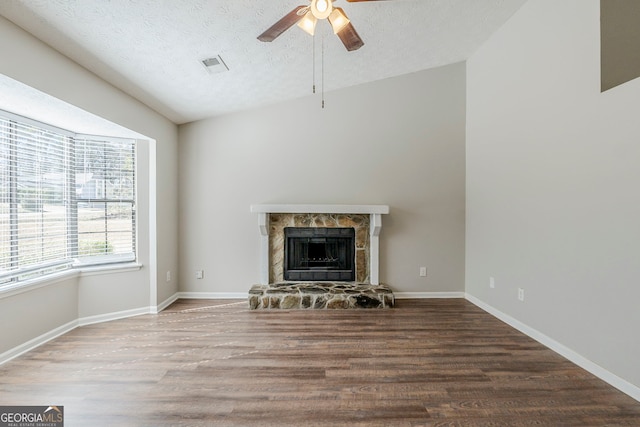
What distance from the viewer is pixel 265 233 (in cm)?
388

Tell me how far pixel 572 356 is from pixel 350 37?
3061mm

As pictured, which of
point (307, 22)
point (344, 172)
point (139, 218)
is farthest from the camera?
point (344, 172)

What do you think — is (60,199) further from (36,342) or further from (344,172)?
(344,172)

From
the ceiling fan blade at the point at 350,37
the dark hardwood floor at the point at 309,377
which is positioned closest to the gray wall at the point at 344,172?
the dark hardwood floor at the point at 309,377

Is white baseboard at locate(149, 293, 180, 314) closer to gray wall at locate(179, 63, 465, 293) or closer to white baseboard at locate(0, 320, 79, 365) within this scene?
gray wall at locate(179, 63, 465, 293)

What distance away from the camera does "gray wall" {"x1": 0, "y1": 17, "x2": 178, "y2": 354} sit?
6.77 ft

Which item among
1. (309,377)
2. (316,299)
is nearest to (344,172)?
(316,299)

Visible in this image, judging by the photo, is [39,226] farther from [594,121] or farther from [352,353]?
[594,121]

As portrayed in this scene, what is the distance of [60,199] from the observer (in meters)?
2.99

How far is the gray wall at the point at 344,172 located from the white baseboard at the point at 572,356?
91 centimetres

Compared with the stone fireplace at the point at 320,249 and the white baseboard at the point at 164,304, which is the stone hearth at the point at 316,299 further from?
the white baseboard at the point at 164,304

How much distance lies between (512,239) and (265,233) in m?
2.92

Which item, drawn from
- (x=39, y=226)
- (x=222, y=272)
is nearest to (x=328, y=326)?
(x=222, y=272)

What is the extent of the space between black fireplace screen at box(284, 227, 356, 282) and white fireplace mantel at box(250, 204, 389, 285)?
263 mm
